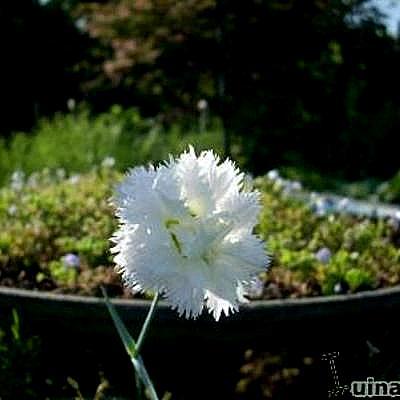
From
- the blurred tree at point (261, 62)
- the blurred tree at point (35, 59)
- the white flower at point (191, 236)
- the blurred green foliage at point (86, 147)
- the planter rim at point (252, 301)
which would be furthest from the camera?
the blurred tree at point (35, 59)

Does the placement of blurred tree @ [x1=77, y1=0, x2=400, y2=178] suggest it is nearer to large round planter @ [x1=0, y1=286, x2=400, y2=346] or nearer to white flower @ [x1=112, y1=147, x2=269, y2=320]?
large round planter @ [x1=0, y1=286, x2=400, y2=346]

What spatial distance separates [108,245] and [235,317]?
2.84 feet

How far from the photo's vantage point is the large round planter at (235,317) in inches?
129

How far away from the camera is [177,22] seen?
8.91 m

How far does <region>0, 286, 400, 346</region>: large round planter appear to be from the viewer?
329 cm

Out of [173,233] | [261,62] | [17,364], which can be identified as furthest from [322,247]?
[261,62]

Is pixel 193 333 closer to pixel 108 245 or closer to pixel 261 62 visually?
pixel 108 245

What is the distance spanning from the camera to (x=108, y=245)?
157 inches

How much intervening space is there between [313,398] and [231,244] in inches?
72.8

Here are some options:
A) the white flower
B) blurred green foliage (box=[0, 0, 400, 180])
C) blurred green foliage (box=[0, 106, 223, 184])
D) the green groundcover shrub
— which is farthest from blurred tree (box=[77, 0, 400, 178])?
the white flower

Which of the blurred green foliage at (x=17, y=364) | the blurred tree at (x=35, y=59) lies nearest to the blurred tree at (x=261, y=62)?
the blurred tree at (x=35, y=59)

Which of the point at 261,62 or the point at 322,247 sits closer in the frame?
the point at 322,247

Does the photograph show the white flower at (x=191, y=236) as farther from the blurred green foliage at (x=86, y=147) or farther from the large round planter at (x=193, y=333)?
the blurred green foliage at (x=86, y=147)

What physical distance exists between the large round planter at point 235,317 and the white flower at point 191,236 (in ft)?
4.65
